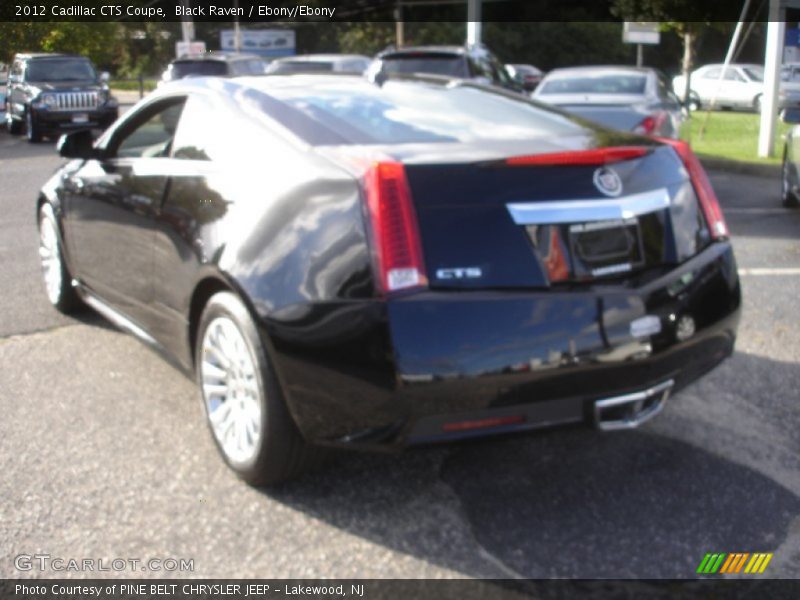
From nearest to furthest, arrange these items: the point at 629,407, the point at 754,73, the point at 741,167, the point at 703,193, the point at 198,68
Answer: the point at 629,407 → the point at 703,193 → the point at 741,167 → the point at 198,68 → the point at 754,73

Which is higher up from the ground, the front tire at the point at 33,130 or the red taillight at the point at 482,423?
the red taillight at the point at 482,423

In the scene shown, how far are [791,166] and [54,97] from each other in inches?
622

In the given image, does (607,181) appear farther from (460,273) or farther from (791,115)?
(791,115)

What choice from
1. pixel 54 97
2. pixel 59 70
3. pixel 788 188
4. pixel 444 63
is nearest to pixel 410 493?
Result: pixel 788 188

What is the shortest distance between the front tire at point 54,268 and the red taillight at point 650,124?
19.8 ft

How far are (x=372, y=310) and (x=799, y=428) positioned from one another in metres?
2.16

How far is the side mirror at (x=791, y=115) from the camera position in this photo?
8.41 meters

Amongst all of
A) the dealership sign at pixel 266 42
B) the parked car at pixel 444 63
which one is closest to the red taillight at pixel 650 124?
the parked car at pixel 444 63

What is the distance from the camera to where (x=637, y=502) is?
3561 millimetres

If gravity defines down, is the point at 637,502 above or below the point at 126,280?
below

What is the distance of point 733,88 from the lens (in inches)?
1188

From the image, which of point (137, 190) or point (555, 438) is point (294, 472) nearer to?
point (555, 438)

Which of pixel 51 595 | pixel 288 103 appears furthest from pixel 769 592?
pixel 288 103

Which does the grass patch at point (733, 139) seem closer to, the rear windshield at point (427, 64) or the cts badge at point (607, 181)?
the rear windshield at point (427, 64)
